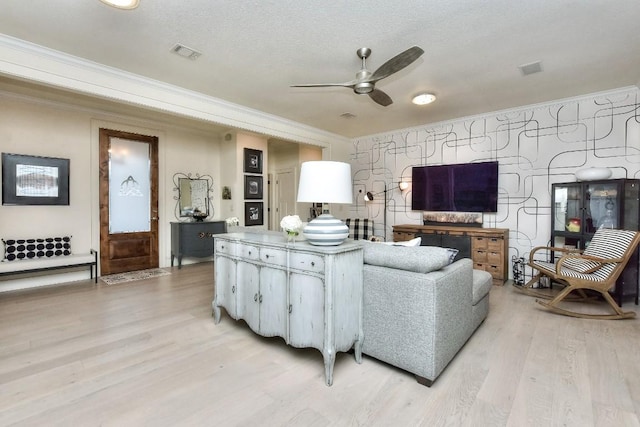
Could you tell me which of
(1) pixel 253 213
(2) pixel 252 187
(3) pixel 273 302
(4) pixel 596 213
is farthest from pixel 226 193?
(4) pixel 596 213

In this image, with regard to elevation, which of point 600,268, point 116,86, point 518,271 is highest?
point 116,86

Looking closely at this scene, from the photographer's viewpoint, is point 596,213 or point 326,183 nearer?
point 326,183

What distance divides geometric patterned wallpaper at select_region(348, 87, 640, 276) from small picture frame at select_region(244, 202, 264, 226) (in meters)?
2.58

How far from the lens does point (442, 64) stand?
3.05 meters

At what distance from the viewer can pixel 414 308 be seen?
1.94 metres

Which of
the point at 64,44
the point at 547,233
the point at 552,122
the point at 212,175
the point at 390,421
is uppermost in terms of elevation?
the point at 64,44

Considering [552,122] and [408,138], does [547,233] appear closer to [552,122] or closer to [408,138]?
[552,122]

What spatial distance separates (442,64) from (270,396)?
3.24m

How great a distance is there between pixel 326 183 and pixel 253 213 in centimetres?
420

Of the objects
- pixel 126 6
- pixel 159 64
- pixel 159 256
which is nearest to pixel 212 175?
pixel 159 256

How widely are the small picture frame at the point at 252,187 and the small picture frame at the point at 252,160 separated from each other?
136 mm

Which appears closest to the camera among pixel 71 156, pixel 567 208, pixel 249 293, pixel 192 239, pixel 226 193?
pixel 249 293

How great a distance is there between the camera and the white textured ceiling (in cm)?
222

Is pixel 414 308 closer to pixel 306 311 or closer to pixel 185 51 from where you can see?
pixel 306 311
